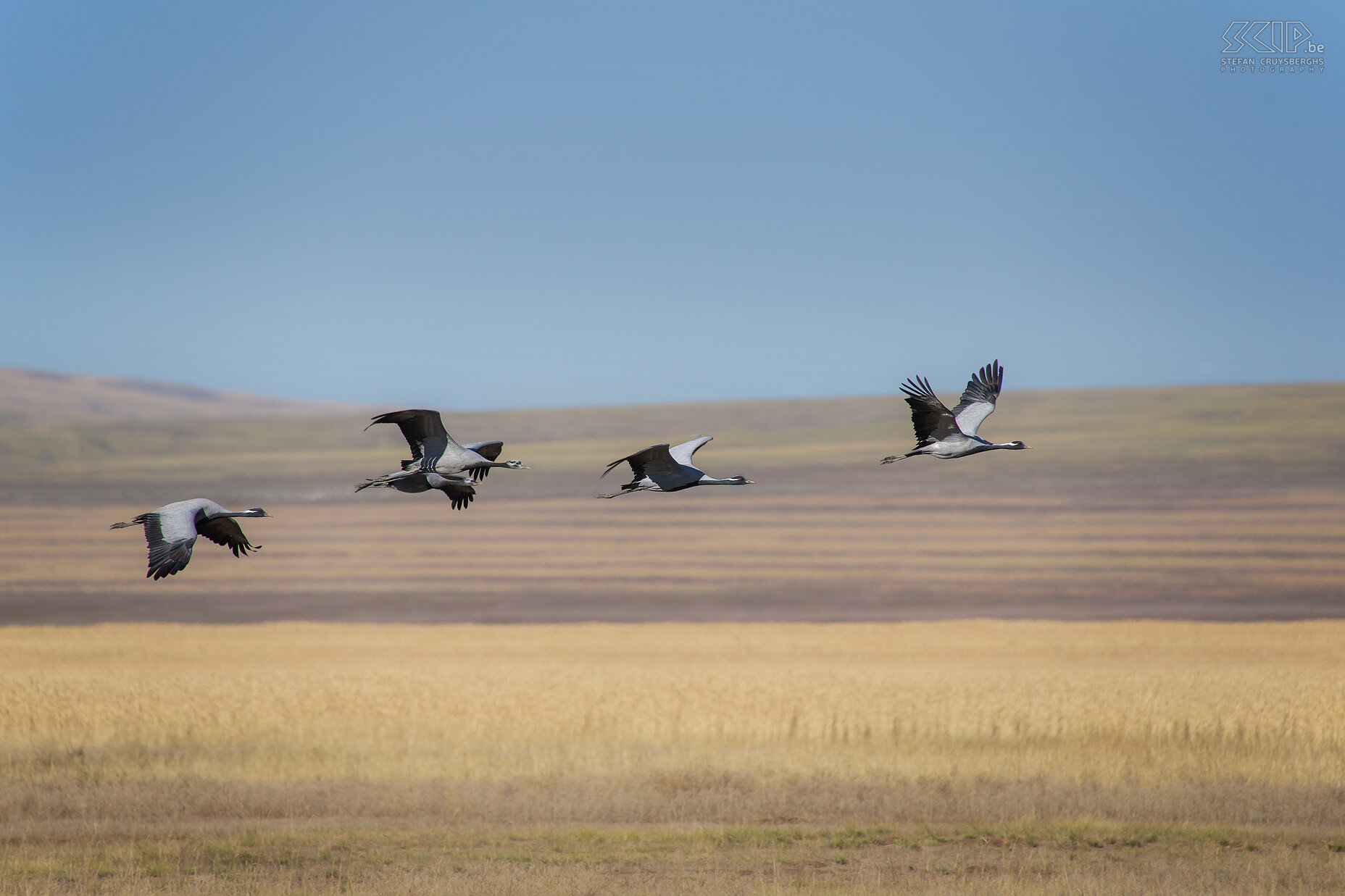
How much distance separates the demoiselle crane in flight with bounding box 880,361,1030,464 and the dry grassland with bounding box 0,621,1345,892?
10.5 m

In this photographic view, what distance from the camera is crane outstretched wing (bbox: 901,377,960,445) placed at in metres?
11.3

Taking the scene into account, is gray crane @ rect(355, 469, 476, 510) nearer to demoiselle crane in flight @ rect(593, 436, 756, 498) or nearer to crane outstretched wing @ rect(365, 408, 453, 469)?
crane outstretched wing @ rect(365, 408, 453, 469)

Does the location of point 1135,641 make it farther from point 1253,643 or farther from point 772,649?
point 772,649

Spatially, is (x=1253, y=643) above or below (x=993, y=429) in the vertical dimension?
below

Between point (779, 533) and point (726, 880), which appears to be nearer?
point (726, 880)

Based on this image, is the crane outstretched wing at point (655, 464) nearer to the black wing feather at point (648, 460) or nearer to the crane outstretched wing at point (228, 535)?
the black wing feather at point (648, 460)

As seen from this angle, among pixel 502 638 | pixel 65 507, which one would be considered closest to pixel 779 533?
pixel 502 638

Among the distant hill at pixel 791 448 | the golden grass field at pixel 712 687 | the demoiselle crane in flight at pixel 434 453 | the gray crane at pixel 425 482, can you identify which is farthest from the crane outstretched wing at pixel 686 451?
the distant hill at pixel 791 448

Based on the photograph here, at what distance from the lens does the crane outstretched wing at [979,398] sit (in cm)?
1198

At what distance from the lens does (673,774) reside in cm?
2820

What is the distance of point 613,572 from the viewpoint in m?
79.8

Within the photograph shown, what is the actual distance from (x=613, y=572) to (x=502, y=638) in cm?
2498

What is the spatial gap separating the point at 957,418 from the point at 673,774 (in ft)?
59.3

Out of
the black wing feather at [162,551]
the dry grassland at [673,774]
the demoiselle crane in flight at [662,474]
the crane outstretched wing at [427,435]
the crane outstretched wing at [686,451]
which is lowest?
the dry grassland at [673,774]
